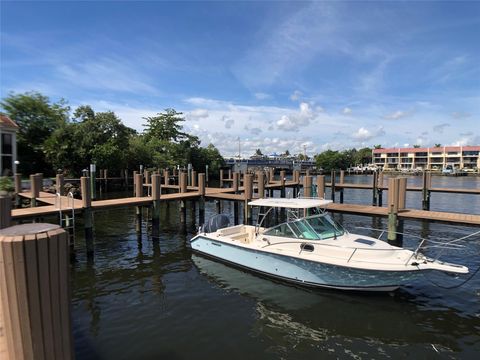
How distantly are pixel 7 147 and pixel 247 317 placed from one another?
31.6 metres

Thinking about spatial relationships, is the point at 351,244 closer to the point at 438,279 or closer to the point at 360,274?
the point at 360,274

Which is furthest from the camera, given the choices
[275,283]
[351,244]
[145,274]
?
[145,274]

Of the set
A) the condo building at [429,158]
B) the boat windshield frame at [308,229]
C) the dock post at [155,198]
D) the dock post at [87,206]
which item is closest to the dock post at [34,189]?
the dock post at [87,206]

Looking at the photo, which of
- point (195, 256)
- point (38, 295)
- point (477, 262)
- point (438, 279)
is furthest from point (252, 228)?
point (38, 295)

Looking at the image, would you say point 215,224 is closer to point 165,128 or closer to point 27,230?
point 27,230

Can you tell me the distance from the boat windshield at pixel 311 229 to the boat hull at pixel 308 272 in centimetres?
95

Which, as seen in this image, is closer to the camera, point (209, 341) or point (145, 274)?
point (209, 341)

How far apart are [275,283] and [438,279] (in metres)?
6.05

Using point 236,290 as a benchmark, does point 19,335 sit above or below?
above

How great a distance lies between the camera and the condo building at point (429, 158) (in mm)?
118188

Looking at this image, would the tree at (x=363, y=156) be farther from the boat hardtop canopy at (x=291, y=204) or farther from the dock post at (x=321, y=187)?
the boat hardtop canopy at (x=291, y=204)

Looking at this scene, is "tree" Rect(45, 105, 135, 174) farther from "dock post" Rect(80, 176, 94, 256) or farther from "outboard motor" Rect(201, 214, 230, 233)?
"outboard motor" Rect(201, 214, 230, 233)

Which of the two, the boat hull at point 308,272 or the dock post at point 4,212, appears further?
the boat hull at point 308,272

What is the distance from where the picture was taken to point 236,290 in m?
11.7
